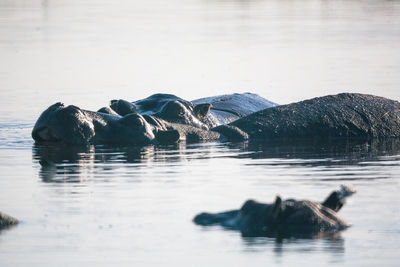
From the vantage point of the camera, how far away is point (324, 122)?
22078 millimetres

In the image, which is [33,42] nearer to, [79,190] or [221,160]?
[221,160]

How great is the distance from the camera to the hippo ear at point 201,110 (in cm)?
2178

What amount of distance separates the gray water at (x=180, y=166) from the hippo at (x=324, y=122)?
84 cm

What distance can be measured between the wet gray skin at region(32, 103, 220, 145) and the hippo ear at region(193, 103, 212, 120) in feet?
1.97

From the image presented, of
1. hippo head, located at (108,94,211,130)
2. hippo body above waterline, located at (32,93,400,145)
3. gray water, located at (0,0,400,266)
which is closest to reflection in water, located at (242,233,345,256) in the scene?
gray water, located at (0,0,400,266)

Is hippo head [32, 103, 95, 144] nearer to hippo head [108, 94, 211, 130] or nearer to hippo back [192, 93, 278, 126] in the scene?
hippo head [108, 94, 211, 130]

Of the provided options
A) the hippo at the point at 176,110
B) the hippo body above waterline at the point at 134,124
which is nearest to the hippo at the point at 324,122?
the hippo body above waterline at the point at 134,124

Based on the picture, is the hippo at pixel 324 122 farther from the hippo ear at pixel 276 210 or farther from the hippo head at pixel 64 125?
the hippo ear at pixel 276 210

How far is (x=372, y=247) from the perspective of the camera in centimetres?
1206

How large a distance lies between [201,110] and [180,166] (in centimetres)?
Result: 413

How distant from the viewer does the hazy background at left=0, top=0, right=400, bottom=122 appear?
30.5 meters

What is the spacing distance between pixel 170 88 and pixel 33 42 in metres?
15.1

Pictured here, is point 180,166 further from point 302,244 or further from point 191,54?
point 191,54

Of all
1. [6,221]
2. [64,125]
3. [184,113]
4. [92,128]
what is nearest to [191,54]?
[184,113]
